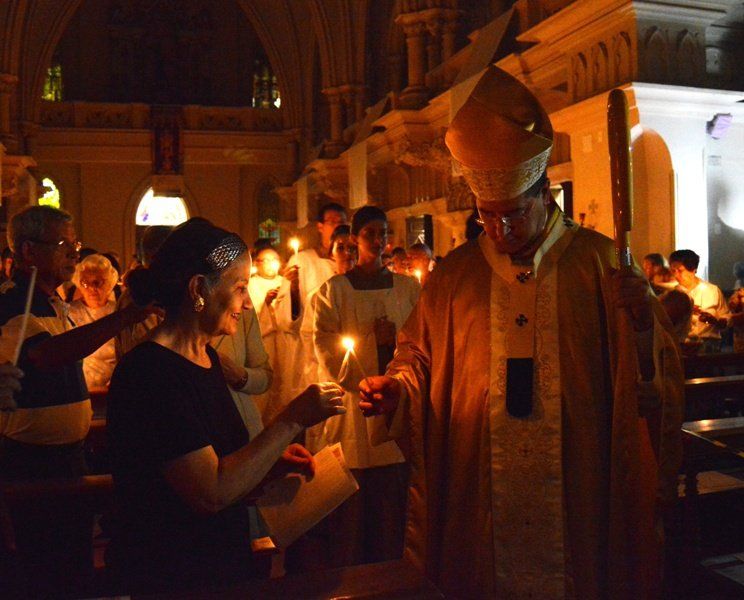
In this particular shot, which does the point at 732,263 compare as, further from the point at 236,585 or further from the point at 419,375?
the point at 236,585

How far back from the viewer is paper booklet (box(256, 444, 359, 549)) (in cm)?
205

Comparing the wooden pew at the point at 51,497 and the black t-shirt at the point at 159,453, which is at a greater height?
the black t-shirt at the point at 159,453

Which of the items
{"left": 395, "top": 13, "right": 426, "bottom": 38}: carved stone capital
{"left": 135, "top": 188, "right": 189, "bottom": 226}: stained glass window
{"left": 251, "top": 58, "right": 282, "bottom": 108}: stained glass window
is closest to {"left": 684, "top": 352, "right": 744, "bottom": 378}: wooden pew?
{"left": 395, "top": 13, "right": 426, "bottom": 38}: carved stone capital

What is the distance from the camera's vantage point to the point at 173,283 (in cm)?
192

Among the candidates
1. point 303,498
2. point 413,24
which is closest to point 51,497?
point 303,498

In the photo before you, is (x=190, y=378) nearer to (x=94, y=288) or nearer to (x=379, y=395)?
(x=379, y=395)

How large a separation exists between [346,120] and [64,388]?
17.8 m

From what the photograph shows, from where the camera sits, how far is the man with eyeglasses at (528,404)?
2424 millimetres

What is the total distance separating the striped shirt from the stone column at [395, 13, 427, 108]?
11.7 metres

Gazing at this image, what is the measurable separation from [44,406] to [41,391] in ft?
0.18

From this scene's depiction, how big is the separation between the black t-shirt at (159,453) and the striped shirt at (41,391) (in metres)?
1.12

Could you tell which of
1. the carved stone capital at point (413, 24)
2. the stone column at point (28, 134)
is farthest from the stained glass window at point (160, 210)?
the carved stone capital at point (413, 24)

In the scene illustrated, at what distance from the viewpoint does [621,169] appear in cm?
226

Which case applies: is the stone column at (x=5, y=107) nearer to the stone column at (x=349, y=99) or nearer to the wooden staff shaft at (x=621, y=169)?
the stone column at (x=349, y=99)
